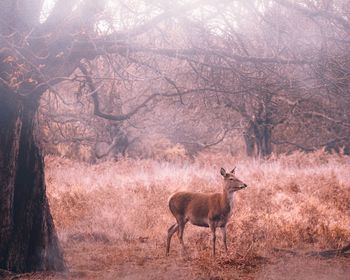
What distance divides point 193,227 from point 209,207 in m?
2.65

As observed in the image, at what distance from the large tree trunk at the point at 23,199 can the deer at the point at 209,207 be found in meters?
2.30

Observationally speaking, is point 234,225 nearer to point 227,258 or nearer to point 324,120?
point 227,258

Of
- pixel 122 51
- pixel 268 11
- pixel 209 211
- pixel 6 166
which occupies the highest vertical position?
pixel 268 11

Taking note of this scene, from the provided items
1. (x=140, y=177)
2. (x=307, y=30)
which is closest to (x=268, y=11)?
(x=307, y=30)

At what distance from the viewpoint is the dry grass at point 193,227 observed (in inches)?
345

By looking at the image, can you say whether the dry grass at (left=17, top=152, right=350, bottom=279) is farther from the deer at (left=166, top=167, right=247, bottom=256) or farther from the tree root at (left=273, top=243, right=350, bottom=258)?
the deer at (left=166, top=167, right=247, bottom=256)

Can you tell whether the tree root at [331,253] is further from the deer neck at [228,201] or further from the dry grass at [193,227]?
the deer neck at [228,201]

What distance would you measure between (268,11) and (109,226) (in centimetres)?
610

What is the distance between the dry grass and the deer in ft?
1.50

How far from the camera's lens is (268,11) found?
28.2 ft

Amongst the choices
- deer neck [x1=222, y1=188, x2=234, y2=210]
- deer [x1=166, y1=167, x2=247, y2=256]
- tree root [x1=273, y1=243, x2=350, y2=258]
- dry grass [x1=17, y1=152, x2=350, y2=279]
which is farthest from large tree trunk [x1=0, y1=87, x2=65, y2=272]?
tree root [x1=273, y1=243, x2=350, y2=258]

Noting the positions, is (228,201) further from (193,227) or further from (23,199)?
(23,199)

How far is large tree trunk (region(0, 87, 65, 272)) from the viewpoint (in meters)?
8.02

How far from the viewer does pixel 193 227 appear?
12078 millimetres
